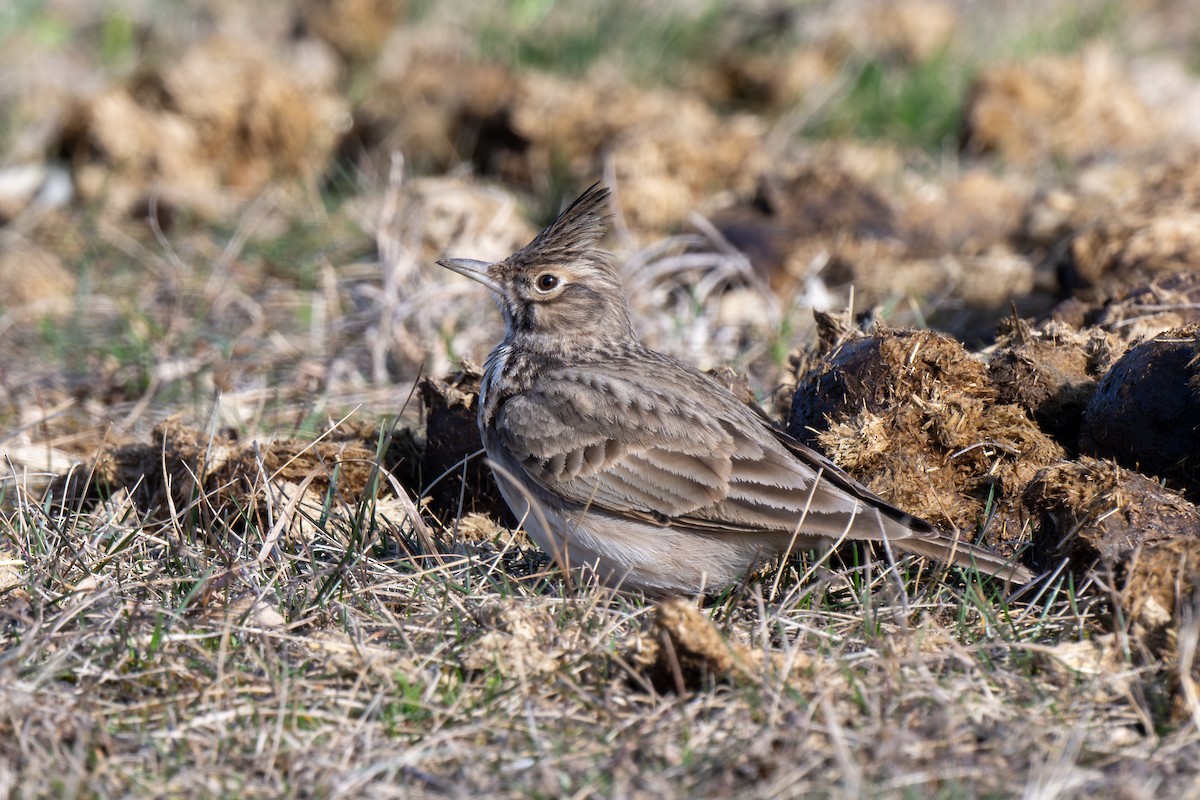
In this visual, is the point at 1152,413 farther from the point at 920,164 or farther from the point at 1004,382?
the point at 920,164

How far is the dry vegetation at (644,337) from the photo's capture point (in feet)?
11.9

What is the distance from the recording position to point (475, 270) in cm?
554

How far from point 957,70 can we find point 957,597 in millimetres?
8607

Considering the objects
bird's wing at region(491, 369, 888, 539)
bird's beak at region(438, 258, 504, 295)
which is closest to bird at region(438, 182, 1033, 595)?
bird's wing at region(491, 369, 888, 539)

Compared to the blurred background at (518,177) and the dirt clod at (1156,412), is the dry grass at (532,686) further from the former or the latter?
the blurred background at (518,177)

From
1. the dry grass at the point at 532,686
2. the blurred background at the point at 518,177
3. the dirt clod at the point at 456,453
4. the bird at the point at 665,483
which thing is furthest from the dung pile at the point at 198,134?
the dry grass at the point at 532,686

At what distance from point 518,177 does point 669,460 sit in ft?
18.6

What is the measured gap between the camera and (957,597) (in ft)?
14.3

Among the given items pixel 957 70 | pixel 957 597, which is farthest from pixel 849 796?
pixel 957 70

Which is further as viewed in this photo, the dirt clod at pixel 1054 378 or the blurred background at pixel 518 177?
the blurred background at pixel 518 177

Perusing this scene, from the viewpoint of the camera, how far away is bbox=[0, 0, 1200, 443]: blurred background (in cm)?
753

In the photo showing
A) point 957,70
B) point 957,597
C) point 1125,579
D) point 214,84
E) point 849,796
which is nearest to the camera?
point 849,796

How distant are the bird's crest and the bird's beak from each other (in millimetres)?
125

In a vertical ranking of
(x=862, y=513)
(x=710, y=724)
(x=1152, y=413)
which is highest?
(x=1152, y=413)
